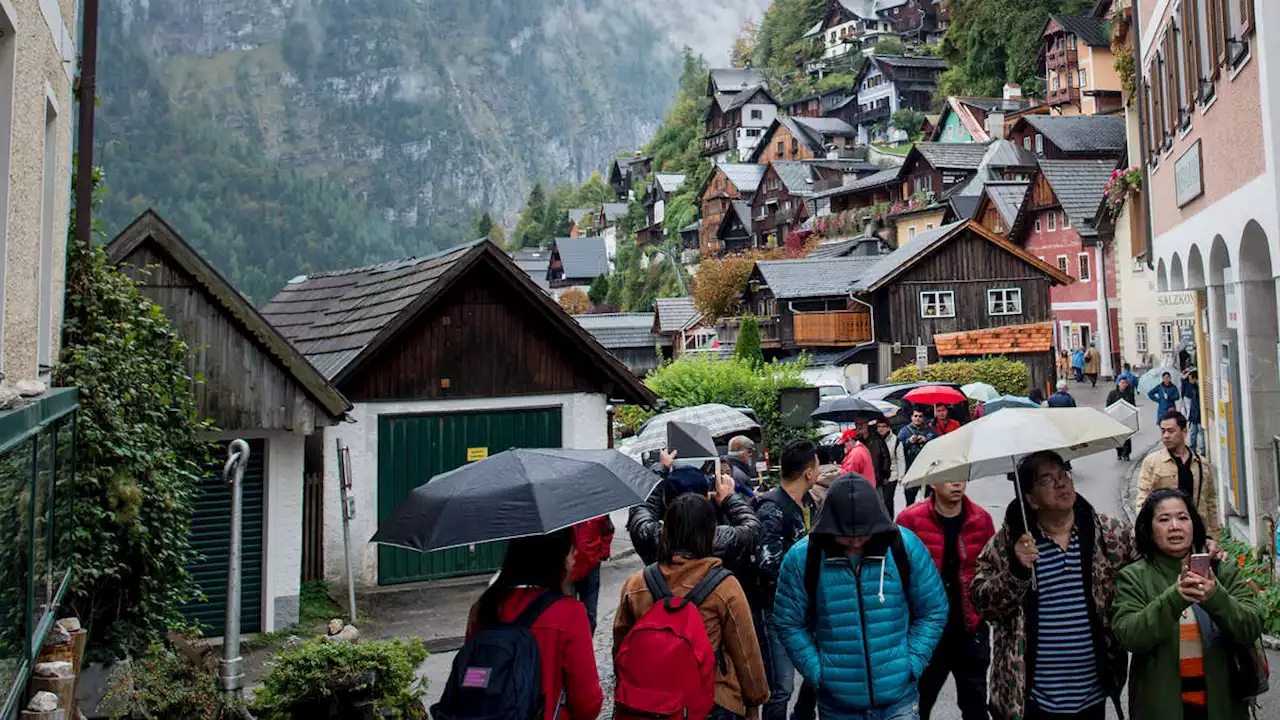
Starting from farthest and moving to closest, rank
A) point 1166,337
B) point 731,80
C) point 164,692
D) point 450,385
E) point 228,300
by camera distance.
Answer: point 731,80, point 1166,337, point 450,385, point 228,300, point 164,692

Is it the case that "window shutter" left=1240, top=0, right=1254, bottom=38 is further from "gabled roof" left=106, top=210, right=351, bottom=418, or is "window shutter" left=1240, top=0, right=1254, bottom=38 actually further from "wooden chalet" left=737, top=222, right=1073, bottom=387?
"wooden chalet" left=737, top=222, right=1073, bottom=387

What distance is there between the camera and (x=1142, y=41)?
15375 millimetres

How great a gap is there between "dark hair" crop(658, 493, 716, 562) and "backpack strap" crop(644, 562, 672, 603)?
85mm

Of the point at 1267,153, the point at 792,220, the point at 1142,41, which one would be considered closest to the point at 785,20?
the point at 792,220

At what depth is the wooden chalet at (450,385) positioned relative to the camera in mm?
12992

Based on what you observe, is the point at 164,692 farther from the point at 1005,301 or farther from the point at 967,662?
the point at 1005,301

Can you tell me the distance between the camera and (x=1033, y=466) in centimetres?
502

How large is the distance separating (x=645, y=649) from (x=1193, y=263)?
1126cm

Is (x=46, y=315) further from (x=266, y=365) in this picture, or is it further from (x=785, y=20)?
(x=785, y=20)

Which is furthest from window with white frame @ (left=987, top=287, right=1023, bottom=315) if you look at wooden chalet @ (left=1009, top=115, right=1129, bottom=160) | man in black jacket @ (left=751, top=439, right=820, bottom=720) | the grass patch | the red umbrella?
man in black jacket @ (left=751, top=439, right=820, bottom=720)

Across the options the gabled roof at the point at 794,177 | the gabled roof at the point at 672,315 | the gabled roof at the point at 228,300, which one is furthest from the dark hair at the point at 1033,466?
the gabled roof at the point at 794,177

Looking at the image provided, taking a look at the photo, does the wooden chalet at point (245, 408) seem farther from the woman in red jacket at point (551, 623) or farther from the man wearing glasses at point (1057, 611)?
the man wearing glasses at point (1057, 611)

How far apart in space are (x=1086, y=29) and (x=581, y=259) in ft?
163

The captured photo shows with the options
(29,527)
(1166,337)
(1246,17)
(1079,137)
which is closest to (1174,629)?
(29,527)
